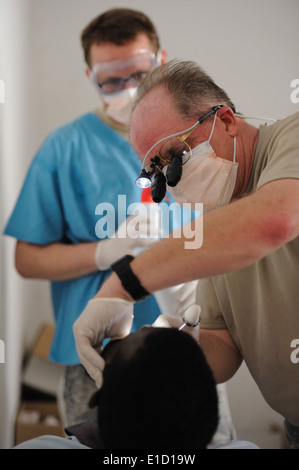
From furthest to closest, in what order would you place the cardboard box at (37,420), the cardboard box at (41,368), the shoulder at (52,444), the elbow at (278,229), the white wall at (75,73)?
1. the cardboard box at (41,368)
2. the cardboard box at (37,420)
3. the white wall at (75,73)
4. the shoulder at (52,444)
5. the elbow at (278,229)

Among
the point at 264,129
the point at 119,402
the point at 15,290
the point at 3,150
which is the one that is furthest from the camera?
the point at 15,290

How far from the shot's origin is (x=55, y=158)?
132 centimetres

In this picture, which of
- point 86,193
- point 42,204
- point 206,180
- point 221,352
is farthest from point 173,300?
point 42,204

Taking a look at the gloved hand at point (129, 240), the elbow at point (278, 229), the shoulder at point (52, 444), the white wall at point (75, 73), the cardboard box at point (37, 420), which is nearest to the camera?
the elbow at point (278, 229)

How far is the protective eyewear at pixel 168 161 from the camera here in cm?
80

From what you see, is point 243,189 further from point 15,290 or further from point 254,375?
point 15,290

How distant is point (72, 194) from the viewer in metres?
1.28

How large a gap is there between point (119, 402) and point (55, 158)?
2.65 feet

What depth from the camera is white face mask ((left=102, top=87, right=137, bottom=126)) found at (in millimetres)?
1229

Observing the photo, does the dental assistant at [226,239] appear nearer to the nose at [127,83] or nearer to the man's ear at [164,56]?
the nose at [127,83]

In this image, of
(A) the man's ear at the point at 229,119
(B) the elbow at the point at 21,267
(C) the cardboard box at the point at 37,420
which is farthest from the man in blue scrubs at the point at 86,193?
(A) the man's ear at the point at 229,119

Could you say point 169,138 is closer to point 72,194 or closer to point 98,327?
point 98,327

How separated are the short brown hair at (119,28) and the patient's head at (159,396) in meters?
0.85
